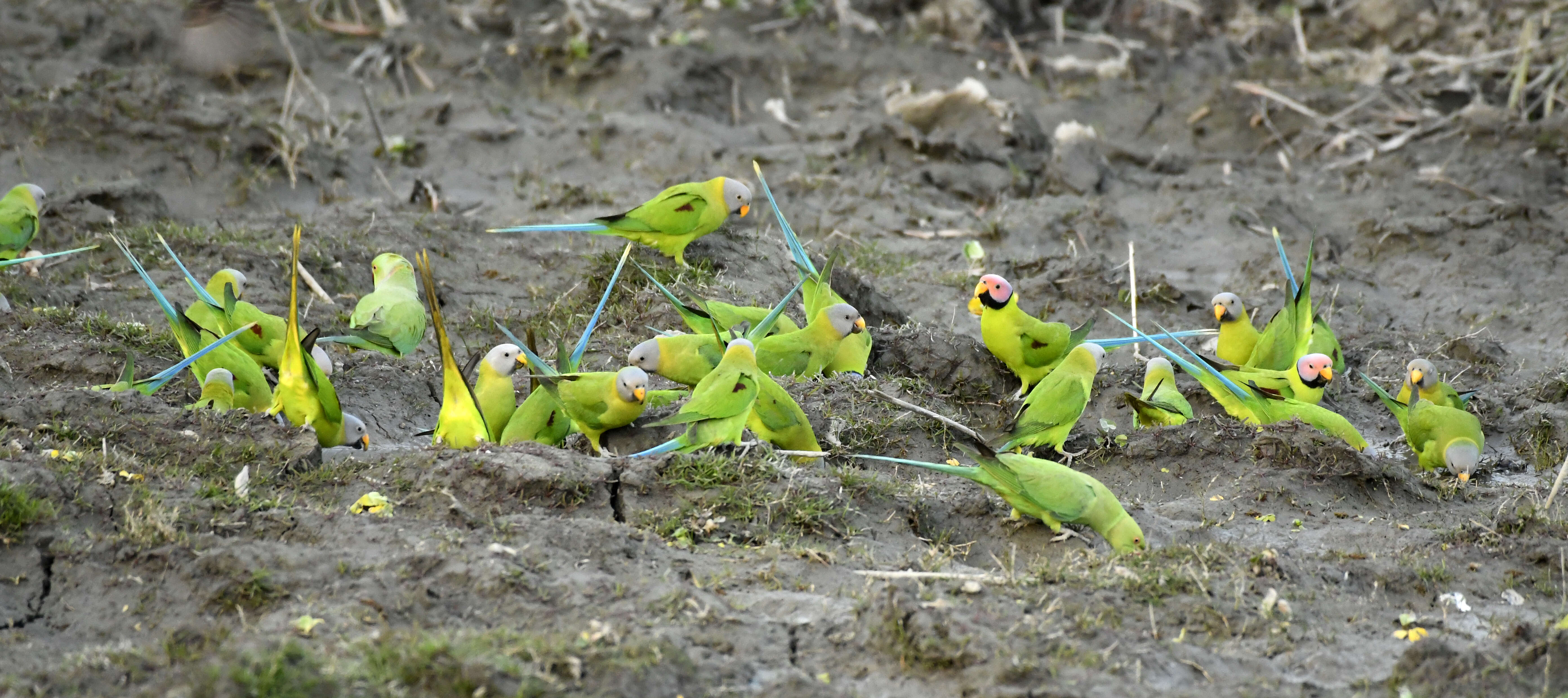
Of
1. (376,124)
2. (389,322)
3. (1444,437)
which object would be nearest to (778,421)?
(389,322)

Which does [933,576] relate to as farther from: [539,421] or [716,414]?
[539,421]

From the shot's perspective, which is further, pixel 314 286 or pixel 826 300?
pixel 314 286

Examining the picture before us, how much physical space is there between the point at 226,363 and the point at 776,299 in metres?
2.62

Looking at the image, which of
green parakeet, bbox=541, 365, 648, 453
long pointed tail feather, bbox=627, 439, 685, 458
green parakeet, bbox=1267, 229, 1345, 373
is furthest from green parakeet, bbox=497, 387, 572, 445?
green parakeet, bbox=1267, 229, 1345, 373

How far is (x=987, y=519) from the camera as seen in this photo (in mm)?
4648

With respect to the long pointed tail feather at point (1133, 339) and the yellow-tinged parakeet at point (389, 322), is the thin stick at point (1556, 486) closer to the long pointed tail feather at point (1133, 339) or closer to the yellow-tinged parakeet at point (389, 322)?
the long pointed tail feather at point (1133, 339)

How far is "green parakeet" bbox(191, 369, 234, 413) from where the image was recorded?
5000mm

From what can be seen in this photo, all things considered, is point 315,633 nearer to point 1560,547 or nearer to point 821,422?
point 821,422

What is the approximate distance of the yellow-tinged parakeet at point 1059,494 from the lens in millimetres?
4316

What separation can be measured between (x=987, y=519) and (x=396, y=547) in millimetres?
2030

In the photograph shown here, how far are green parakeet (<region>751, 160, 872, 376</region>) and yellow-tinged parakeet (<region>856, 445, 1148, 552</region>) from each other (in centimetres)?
132

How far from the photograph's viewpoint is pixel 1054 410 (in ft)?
17.3

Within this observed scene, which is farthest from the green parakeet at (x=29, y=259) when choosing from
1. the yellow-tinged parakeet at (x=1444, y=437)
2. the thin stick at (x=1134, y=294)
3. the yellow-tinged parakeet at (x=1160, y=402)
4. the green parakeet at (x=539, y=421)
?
the yellow-tinged parakeet at (x=1444, y=437)

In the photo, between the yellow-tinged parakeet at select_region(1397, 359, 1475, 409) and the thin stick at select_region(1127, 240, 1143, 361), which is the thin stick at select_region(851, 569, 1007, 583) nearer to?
the thin stick at select_region(1127, 240, 1143, 361)
